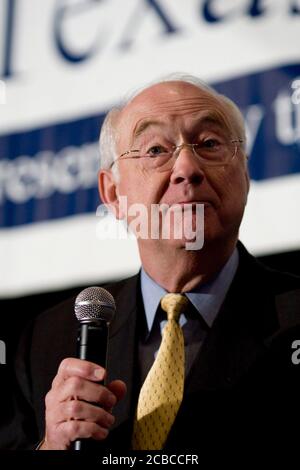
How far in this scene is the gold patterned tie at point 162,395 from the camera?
1.99 metres

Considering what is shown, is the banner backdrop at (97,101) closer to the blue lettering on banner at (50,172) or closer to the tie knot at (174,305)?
the blue lettering on banner at (50,172)

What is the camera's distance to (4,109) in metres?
2.60

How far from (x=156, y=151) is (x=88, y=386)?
734 mm

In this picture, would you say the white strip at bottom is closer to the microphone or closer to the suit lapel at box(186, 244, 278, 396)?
the suit lapel at box(186, 244, 278, 396)

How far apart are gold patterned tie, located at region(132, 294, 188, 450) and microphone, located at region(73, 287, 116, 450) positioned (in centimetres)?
31

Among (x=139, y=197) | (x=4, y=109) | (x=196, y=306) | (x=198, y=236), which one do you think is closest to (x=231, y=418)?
(x=196, y=306)

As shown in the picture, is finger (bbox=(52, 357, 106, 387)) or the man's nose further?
the man's nose

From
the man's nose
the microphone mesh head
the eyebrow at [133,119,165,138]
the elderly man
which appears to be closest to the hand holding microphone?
the microphone mesh head

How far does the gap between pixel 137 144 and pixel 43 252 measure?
17.9 inches

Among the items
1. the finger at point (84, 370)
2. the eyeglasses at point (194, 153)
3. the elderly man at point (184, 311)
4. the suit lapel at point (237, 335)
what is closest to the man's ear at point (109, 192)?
the elderly man at point (184, 311)

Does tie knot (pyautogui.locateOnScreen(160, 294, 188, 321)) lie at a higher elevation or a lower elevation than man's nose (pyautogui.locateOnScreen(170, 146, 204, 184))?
lower

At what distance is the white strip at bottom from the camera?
2211 millimetres

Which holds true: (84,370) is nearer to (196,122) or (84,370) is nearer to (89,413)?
(89,413)

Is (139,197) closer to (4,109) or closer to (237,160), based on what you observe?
(237,160)
